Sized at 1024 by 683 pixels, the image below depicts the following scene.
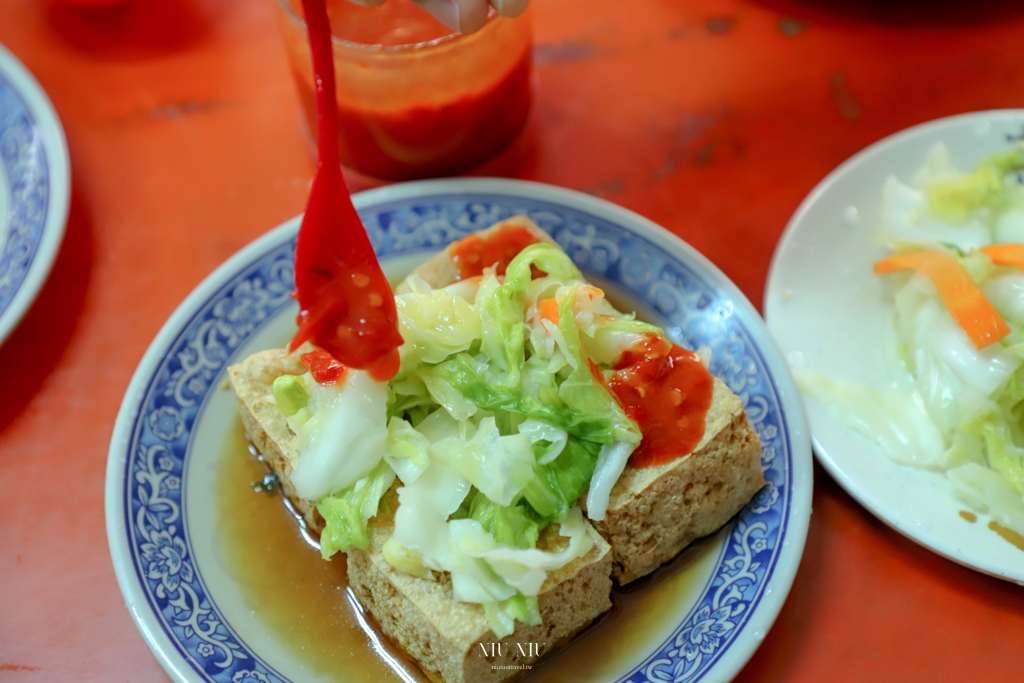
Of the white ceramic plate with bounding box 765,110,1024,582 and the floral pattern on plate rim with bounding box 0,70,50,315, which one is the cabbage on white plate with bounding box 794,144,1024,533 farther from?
the floral pattern on plate rim with bounding box 0,70,50,315

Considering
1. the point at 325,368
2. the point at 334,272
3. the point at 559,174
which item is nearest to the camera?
the point at 334,272

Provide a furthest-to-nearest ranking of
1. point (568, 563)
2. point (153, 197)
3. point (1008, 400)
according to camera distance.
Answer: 1. point (153, 197)
2. point (1008, 400)
3. point (568, 563)

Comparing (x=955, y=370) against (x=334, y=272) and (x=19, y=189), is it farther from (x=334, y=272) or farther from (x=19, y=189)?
(x=19, y=189)

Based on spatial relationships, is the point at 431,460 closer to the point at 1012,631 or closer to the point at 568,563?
the point at 568,563

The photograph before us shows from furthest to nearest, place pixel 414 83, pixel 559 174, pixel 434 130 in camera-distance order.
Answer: pixel 559 174 → pixel 434 130 → pixel 414 83

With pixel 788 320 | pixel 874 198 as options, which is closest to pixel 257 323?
pixel 788 320

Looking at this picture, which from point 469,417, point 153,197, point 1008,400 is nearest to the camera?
point 469,417

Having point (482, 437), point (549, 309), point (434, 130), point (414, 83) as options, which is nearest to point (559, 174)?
point (434, 130)
